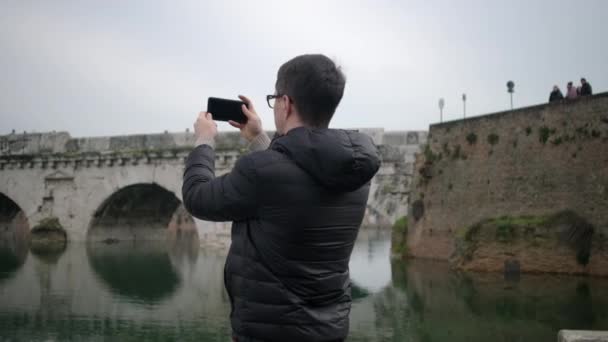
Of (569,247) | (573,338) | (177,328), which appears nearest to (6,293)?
(177,328)

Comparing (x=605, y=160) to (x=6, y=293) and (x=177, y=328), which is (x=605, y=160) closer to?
(x=177, y=328)

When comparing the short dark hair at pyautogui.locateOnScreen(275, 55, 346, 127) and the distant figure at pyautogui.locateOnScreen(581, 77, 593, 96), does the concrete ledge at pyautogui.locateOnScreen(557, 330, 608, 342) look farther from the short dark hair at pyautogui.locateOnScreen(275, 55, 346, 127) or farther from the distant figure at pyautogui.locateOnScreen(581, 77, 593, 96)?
the distant figure at pyautogui.locateOnScreen(581, 77, 593, 96)

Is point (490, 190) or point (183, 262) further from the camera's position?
point (183, 262)

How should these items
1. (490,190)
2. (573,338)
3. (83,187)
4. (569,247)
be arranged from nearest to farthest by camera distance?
(573,338) < (569,247) < (490,190) < (83,187)

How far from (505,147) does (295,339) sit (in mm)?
12205

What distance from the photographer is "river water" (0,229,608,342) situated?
22.7ft

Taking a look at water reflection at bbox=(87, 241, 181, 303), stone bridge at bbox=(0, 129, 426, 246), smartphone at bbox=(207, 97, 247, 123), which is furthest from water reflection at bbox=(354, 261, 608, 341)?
stone bridge at bbox=(0, 129, 426, 246)

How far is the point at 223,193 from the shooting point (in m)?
1.87

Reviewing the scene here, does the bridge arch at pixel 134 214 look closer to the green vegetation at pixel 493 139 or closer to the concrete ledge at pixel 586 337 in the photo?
the green vegetation at pixel 493 139

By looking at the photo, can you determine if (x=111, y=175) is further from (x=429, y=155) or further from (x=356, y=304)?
(x=356, y=304)

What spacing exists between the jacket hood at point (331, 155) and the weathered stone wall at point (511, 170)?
1040 cm

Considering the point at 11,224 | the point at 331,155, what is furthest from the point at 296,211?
the point at 11,224

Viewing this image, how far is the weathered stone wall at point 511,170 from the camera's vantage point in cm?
1141

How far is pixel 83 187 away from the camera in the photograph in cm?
2173
